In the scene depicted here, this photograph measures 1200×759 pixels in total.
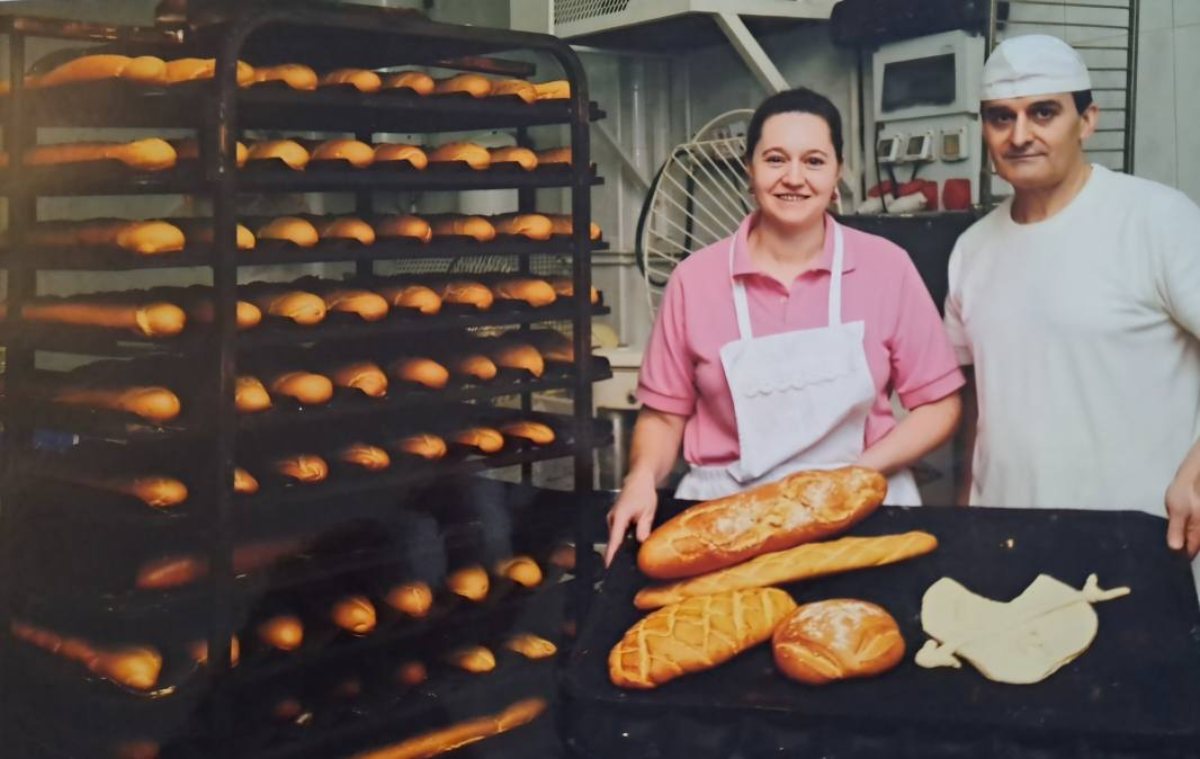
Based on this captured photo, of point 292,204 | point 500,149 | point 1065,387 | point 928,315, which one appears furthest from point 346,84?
point 1065,387

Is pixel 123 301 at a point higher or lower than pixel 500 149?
lower

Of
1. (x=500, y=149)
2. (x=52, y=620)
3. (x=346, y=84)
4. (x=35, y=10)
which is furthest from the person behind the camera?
(x=500, y=149)

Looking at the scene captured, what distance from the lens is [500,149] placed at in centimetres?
137

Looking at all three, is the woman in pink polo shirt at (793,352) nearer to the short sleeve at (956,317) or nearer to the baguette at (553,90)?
the short sleeve at (956,317)

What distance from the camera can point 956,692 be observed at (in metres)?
0.73

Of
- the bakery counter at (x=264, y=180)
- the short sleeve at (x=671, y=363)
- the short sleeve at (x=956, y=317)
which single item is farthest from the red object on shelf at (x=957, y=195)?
the bakery counter at (x=264, y=180)

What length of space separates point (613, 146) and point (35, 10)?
0.73 meters

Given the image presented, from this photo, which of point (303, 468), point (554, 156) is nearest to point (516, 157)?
point (554, 156)

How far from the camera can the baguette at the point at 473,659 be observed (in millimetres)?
Result: 1181

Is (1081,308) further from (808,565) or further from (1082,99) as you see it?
(808,565)

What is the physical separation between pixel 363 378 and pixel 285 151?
258 mm

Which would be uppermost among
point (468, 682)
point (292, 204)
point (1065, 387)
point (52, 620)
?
point (292, 204)

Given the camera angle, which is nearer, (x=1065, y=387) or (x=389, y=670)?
(x=1065, y=387)

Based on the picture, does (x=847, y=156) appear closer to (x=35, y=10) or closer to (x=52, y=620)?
(x=35, y=10)
